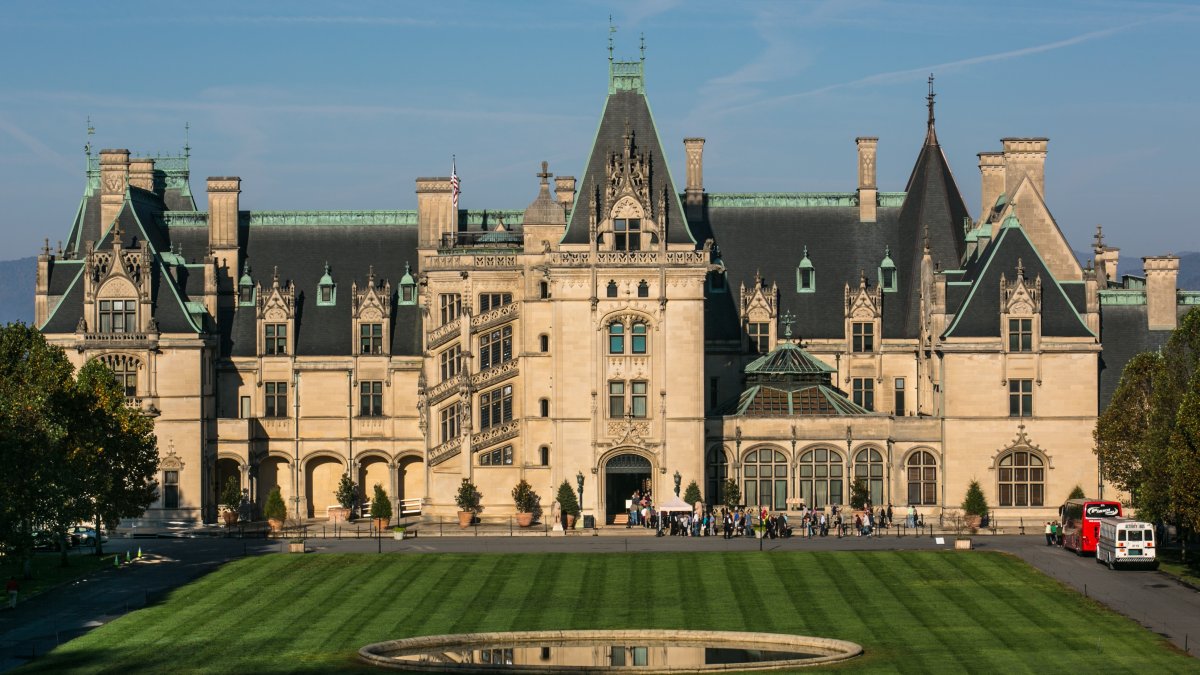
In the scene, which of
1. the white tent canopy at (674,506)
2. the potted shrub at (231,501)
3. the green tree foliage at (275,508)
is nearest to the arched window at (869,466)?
the white tent canopy at (674,506)

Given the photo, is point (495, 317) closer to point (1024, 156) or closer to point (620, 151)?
point (620, 151)

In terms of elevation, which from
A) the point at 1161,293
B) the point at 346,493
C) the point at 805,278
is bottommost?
the point at 346,493

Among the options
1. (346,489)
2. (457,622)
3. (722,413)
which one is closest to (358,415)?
(346,489)

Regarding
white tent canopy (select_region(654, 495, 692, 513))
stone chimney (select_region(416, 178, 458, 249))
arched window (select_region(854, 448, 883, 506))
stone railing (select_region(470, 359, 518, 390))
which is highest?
stone chimney (select_region(416, 178, 458, 249))

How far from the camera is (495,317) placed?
4668 inches

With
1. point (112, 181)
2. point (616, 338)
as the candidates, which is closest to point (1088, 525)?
point (616, 338)

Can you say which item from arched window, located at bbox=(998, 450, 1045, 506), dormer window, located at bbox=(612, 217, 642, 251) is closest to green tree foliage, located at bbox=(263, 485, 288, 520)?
dormer window, located at bbox=(612, 217, 642, 251)

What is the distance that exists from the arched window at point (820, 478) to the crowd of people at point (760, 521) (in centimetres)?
69

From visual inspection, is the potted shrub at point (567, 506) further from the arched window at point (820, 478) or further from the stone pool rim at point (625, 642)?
the stone pool rim at point (625, 642)

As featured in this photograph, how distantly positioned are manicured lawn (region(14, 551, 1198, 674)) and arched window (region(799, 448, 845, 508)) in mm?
17260

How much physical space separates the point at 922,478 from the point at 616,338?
17.4 metres

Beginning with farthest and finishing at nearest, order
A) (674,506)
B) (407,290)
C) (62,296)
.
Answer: (407,290)
(62,296)
(674,506)

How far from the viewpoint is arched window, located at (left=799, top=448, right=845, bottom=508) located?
4592 inches

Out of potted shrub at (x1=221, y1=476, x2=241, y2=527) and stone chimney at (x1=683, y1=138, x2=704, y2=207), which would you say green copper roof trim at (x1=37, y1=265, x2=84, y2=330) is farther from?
stone chimney at (x1=683, y1=138, x2=704, y2=207)
